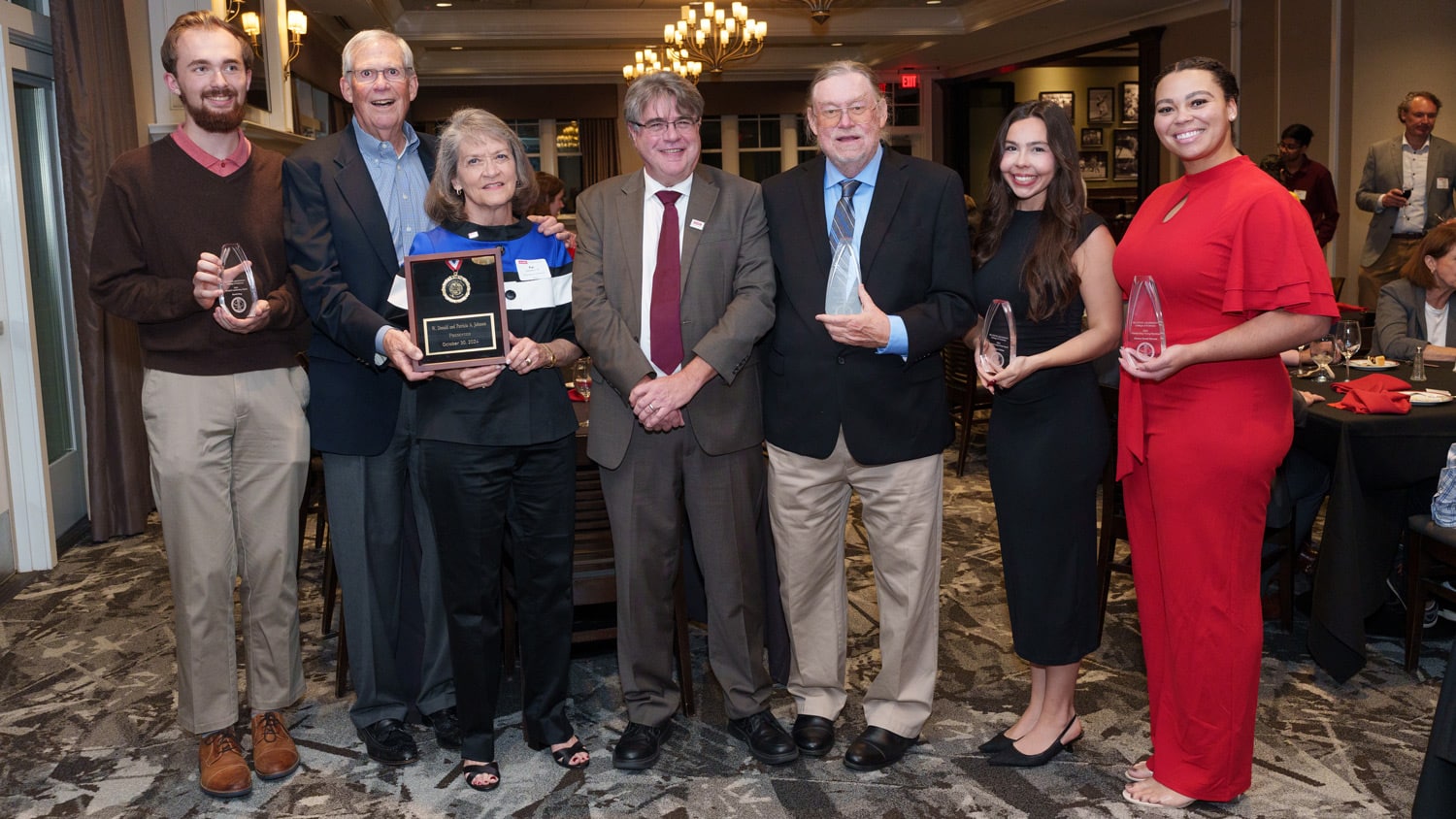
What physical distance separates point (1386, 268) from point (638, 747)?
7575mm

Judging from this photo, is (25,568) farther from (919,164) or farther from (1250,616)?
(1250,616)

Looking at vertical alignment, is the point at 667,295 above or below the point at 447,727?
above

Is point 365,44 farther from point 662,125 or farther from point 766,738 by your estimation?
point 766,738

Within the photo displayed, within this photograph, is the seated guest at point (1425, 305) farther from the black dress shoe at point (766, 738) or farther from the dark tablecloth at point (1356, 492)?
the black dress shoe at point (766, 738)

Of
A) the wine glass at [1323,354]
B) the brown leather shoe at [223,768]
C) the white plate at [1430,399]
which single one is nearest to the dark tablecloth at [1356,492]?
the white plate at [1430,399]

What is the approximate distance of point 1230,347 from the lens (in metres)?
2.73

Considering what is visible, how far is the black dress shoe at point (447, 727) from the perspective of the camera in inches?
134

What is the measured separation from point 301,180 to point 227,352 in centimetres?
50

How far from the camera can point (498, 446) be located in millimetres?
3047

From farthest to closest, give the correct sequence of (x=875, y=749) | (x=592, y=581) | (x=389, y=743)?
(x=592, y=581) < (x=389, y=743) < (x=875, y=749)

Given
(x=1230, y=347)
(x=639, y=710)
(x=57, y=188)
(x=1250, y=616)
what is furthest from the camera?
(x=57, y=188)

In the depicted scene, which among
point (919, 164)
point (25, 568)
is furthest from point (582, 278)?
point (25, 568)

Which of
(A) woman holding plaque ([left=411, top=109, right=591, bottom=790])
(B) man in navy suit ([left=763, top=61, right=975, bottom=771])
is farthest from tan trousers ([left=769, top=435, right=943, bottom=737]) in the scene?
(A) woman holding plaque ([left=411, top=109, right=591, bottom=790])

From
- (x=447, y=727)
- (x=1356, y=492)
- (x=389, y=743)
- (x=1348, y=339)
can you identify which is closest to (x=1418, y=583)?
(x=1356, y=492)
